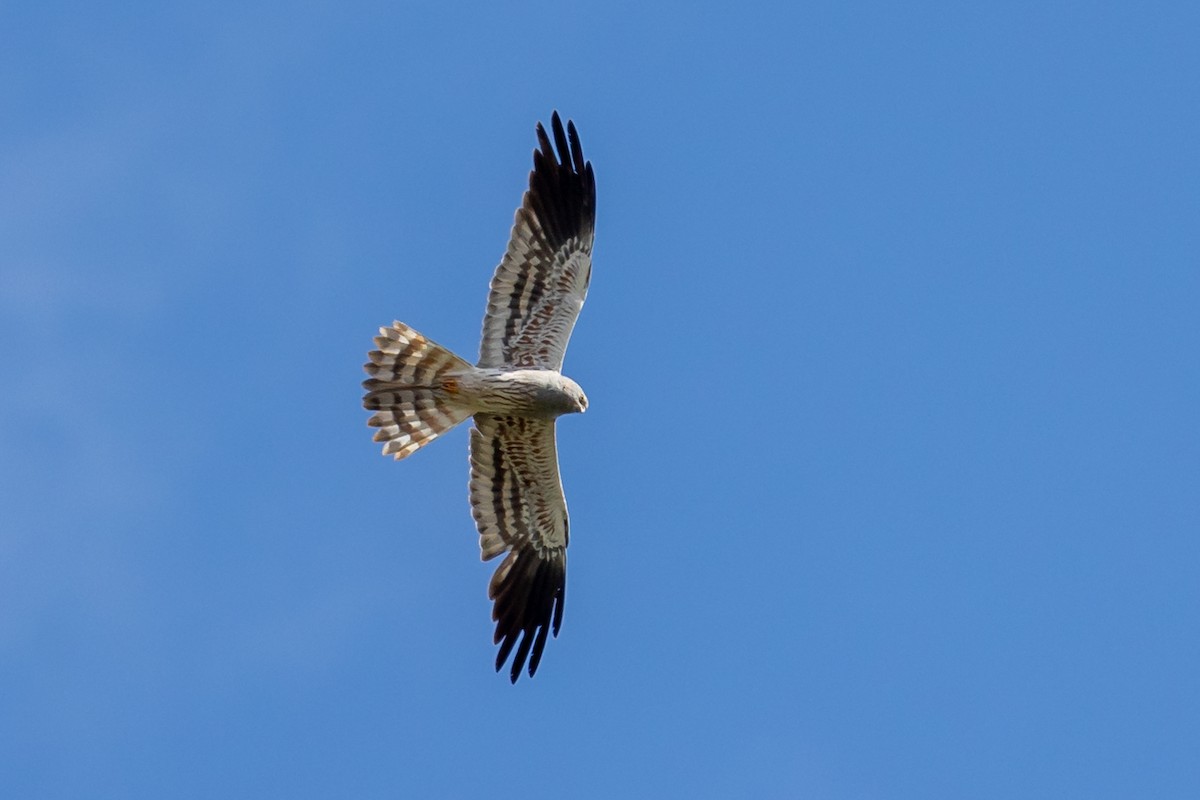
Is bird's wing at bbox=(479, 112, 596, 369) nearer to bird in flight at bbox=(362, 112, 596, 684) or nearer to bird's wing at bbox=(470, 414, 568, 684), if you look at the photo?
bird in flight at bbox=(362, 112, 596, 684)

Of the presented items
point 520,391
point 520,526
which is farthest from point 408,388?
point 520,526

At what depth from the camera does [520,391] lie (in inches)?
535

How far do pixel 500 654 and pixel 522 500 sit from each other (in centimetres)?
130

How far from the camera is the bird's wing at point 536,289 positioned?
13.9 m

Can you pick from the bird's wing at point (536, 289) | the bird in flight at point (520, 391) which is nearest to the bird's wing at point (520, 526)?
the bird in flight at point (520, 391)

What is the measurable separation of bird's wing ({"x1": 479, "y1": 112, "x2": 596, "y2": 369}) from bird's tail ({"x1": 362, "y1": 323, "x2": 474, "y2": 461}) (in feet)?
1.19

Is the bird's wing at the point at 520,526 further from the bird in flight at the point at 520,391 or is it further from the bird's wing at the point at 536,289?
the bird's wing at the point at 536,289

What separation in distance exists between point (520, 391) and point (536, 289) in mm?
910

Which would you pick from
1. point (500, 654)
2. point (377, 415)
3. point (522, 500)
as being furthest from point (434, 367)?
point (500, 654)

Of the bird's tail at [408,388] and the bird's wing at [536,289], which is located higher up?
the bird's wing at [536,289]

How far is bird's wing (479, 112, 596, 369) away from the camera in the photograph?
1391 centimetres

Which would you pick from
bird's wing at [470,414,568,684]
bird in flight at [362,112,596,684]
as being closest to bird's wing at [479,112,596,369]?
bird in flight at [362,112,596,684]

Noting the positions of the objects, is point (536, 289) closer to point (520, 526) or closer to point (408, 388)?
point (408, 388)

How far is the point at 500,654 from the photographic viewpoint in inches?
559
